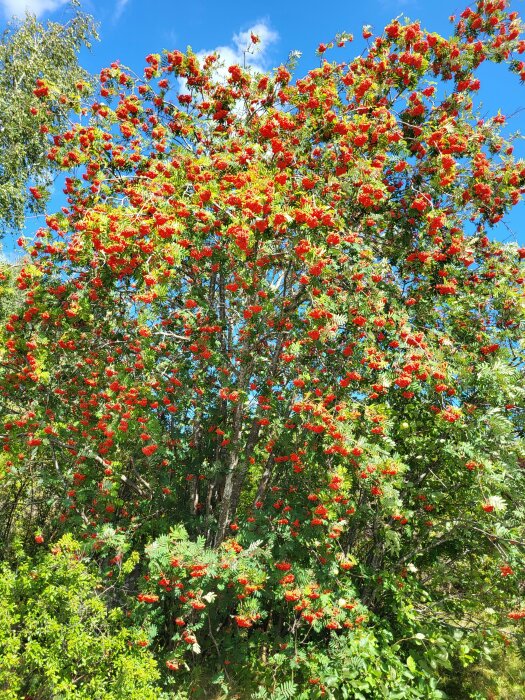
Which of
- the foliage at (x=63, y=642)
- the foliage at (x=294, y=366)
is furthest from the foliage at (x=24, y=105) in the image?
the foliage at (x=63, y=642)

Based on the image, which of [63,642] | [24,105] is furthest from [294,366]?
[24,105]

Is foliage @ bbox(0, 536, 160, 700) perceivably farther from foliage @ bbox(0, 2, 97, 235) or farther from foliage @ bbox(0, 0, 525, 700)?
foliage @ bbox(0, 2, 97, 235)

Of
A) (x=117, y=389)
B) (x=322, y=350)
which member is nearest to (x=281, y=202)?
(x=322, y=350)

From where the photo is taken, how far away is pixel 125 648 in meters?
4.39

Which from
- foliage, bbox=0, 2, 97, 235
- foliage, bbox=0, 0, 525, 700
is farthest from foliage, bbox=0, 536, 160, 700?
foliage, bbox=0, 2, 97, 235

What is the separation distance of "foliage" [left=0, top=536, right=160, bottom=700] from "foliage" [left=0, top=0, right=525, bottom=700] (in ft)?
1.38

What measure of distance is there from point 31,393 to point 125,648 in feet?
10.1

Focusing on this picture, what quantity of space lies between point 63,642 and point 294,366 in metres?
3.70

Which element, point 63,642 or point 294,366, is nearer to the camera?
point 63,642

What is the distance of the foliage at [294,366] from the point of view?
4.58m

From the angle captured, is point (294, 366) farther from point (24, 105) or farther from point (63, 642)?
point (24, 105)

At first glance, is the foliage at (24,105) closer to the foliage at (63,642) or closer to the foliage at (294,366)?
the foliage at (294,366)

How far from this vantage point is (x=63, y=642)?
4.08 meters

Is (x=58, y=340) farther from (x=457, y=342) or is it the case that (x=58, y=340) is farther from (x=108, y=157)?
(x=457, y=342)
